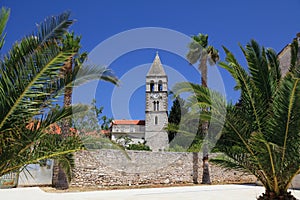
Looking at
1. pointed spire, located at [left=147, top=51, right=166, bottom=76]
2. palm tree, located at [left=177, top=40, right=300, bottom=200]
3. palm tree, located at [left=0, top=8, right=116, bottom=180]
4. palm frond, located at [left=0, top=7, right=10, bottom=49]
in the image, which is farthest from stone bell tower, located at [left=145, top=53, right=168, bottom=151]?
palm frond, located at [left=0, top=7, right=10, bottom=49]

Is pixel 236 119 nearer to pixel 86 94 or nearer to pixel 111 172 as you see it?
pixel 86 94

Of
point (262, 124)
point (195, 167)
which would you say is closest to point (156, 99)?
point (195, 167)

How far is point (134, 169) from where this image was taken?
50.8 feet

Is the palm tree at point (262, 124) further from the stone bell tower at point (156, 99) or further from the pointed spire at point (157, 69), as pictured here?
the pointed spire at point (157, 69)

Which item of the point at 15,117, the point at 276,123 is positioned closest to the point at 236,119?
the point at 276,123

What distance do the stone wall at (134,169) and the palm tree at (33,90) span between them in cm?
909

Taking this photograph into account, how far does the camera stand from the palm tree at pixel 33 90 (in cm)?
447

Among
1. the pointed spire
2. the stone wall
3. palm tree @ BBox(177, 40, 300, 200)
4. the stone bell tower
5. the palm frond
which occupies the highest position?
the pointed spire

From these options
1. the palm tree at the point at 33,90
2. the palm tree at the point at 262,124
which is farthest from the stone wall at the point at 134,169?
the palm tree at the point at 33,90

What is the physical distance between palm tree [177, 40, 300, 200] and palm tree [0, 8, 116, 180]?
2.79m

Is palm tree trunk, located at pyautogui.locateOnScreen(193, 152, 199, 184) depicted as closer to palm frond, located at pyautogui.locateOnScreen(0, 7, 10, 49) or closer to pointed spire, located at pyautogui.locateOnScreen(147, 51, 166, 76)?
palm frond, located at pyautogui.locateOnScreen(0, 7, 10, 49)

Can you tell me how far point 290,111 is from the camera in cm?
522

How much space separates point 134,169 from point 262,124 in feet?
34.4

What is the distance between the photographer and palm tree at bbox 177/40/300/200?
5.48 metres
